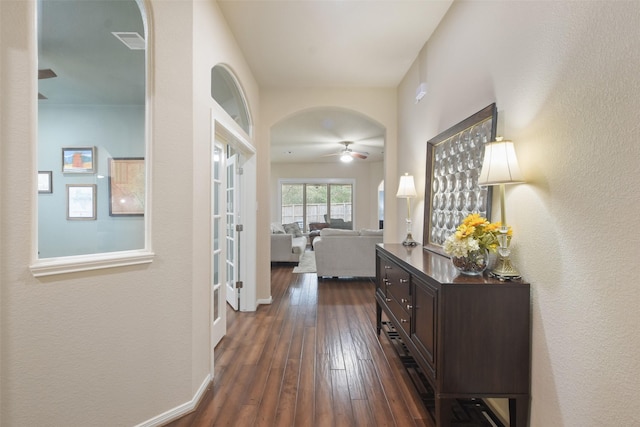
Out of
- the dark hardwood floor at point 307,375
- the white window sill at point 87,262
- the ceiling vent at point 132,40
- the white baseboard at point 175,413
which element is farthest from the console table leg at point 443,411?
the ceiling vent at point 132,40

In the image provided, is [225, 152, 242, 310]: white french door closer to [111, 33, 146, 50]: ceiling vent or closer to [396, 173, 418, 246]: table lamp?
[111, 33, 146, 50]: ceiling vent

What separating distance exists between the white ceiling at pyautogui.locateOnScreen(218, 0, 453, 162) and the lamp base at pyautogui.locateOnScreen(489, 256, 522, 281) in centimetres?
203

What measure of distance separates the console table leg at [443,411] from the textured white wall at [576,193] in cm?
39

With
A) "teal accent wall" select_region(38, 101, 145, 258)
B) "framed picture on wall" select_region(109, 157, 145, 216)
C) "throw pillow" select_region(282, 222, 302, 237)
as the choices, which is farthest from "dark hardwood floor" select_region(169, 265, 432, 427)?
"throw pillow" select_region(282, 222, 302, 237)

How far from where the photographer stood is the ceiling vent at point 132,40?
1760 millimetres

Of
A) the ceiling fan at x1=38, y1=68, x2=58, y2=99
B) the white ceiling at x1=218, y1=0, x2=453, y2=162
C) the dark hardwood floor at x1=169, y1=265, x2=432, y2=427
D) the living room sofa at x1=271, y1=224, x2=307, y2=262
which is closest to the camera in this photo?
the ceiling fan at x1=38, y1=68, x2=58, y2=99

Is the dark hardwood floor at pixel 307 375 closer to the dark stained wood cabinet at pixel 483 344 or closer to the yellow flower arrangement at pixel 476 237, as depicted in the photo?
the dark stained wood cabinet at pixel 483 344

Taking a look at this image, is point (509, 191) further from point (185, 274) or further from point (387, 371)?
point (185, 274)

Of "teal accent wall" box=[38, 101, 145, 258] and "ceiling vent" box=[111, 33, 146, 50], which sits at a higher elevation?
"ceiling vent" box=[111, 33, 146, 50]

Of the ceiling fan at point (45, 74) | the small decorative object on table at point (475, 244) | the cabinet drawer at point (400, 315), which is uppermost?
the ceiling fan at point (45, 74)

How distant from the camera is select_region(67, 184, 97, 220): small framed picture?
1.57 meters

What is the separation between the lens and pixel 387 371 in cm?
222

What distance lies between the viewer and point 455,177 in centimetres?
219

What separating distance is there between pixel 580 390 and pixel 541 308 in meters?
0.33
